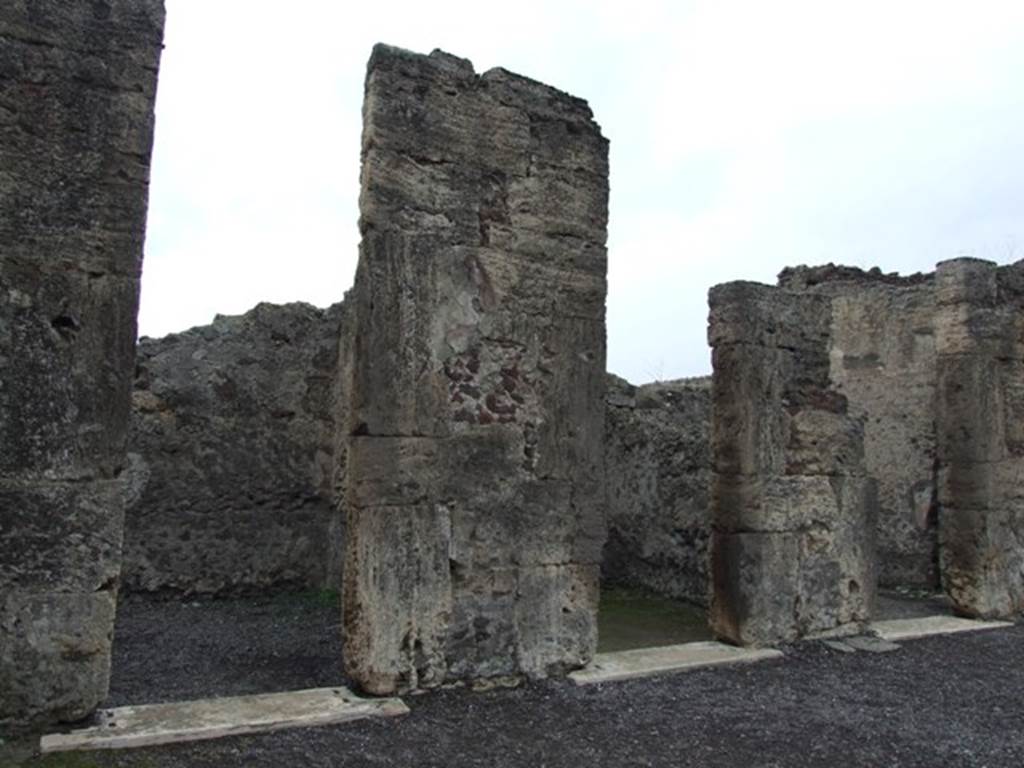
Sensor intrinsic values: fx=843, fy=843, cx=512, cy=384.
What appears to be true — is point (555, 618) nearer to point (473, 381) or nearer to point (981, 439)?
point (473, 381)

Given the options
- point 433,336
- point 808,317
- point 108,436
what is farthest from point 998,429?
point 108,436

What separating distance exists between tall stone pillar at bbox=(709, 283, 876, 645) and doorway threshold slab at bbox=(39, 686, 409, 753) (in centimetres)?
289

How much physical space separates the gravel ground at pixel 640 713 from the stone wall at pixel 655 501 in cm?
198

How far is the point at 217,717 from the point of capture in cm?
411

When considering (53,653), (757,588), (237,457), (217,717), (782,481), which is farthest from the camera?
(237,457)

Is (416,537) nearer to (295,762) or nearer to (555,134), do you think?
(295,762)

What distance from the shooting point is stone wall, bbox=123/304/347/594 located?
7.50 m

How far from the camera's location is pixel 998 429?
306 inches

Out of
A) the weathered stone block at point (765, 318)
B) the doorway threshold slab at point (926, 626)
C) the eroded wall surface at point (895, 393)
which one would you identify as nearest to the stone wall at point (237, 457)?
the weathered stone block at point (765, 318)

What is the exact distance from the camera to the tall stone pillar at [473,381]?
468 cm

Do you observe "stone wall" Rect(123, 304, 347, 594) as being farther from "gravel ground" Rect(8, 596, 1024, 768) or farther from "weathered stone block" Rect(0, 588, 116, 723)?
"weathered stone block" Rect(0, 588, 116, 723)

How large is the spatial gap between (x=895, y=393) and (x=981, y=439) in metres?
1.94

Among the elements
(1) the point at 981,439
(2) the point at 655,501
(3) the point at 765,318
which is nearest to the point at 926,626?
(1) the point at 981,439

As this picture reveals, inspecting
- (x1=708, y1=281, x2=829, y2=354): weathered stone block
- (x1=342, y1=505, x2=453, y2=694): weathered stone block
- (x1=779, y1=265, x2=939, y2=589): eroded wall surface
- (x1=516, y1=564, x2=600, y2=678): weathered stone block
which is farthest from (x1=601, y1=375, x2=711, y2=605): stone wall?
(x1=342, y1=505, x2=453, y2=694): weathered stone block
